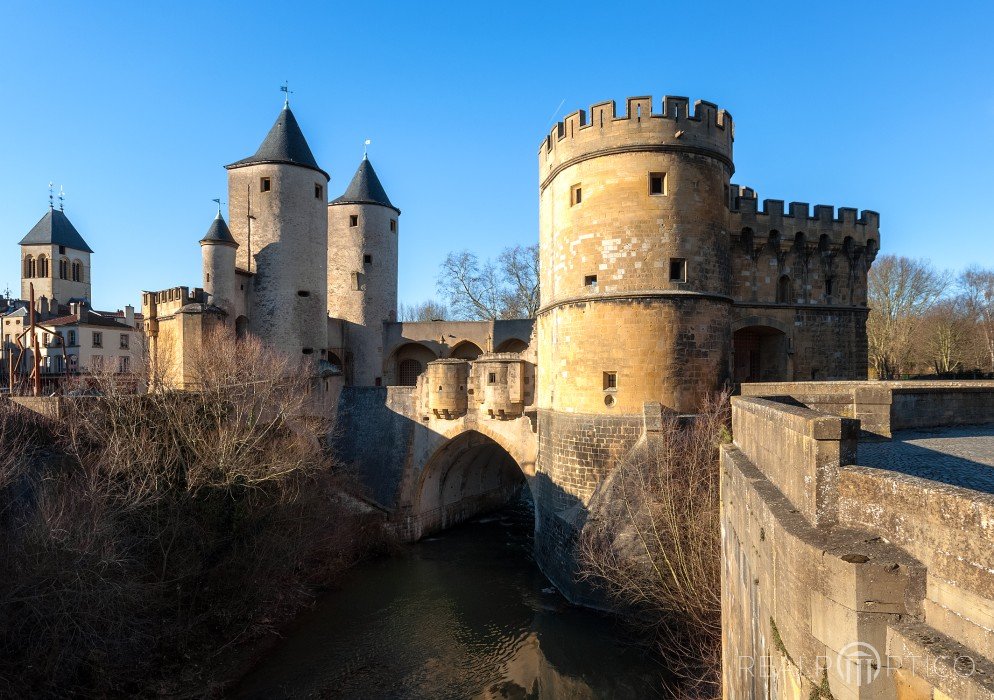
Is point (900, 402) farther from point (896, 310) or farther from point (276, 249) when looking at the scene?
point (896, 310)

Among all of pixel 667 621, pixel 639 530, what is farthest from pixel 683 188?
pixel 667 621

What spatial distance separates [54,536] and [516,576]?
1228 cm

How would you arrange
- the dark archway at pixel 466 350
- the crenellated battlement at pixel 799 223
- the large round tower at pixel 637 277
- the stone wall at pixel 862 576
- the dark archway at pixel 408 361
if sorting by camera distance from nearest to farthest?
the stone wall at pixel 862 576 < the large round tower at pixel 637 277 < the crenellated battlement at pixel 799 223 < the dark archway at pixel 466 350 < the dark archway at pixel 408 361

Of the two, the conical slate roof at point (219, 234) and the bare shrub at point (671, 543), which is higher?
the conical slate roof at point (219, 234)

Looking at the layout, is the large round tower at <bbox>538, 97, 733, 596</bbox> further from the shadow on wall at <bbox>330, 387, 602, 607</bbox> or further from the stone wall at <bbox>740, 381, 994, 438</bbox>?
the stone wall at <bbox>740, 381, 994, 438</bbox>

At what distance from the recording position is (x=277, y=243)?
2506cm

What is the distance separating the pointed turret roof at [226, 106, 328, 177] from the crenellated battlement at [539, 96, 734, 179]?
46.6 feet

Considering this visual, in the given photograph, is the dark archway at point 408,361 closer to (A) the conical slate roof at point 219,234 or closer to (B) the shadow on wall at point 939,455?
(A) the conical slate roof at point 219,234

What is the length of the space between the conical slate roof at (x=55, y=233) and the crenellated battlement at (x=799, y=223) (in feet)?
192

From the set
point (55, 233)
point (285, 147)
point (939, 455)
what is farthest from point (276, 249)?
point (55, 233)

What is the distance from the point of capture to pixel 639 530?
1355cm

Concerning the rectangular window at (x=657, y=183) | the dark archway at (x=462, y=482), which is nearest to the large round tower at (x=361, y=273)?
the dark archway at (x=462, y=482)

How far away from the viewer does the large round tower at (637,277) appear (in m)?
15.2

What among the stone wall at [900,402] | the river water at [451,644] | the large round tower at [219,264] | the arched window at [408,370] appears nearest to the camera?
the stone wall at [900,402]
